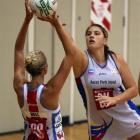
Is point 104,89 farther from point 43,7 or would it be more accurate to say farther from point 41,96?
point 43,7

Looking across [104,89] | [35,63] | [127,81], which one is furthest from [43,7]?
[127,81]

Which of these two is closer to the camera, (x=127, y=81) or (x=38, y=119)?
(x=38, y=119)

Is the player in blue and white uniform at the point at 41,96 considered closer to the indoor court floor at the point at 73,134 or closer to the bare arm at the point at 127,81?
the bare arm at the point at 127,81

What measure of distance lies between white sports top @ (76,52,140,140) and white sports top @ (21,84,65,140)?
2.06ft

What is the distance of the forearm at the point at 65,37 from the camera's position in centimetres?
226

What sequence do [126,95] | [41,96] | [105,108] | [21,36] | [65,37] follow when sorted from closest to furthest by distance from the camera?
[65,37], [41,96], [21,36], [126,95], [105,108]

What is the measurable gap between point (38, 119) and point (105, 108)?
811 mm

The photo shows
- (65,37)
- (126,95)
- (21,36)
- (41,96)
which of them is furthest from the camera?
(126,95)

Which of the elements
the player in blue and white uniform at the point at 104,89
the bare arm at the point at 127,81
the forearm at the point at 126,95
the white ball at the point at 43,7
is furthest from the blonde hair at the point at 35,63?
the bare arm at the point at 127,81

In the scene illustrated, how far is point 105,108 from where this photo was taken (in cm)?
314

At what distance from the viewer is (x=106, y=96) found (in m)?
2.93

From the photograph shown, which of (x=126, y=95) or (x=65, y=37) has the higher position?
(x=65, y=37)

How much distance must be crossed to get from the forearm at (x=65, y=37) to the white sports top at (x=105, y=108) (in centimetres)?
71

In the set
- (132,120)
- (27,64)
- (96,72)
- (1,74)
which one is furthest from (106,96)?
(1,74)
